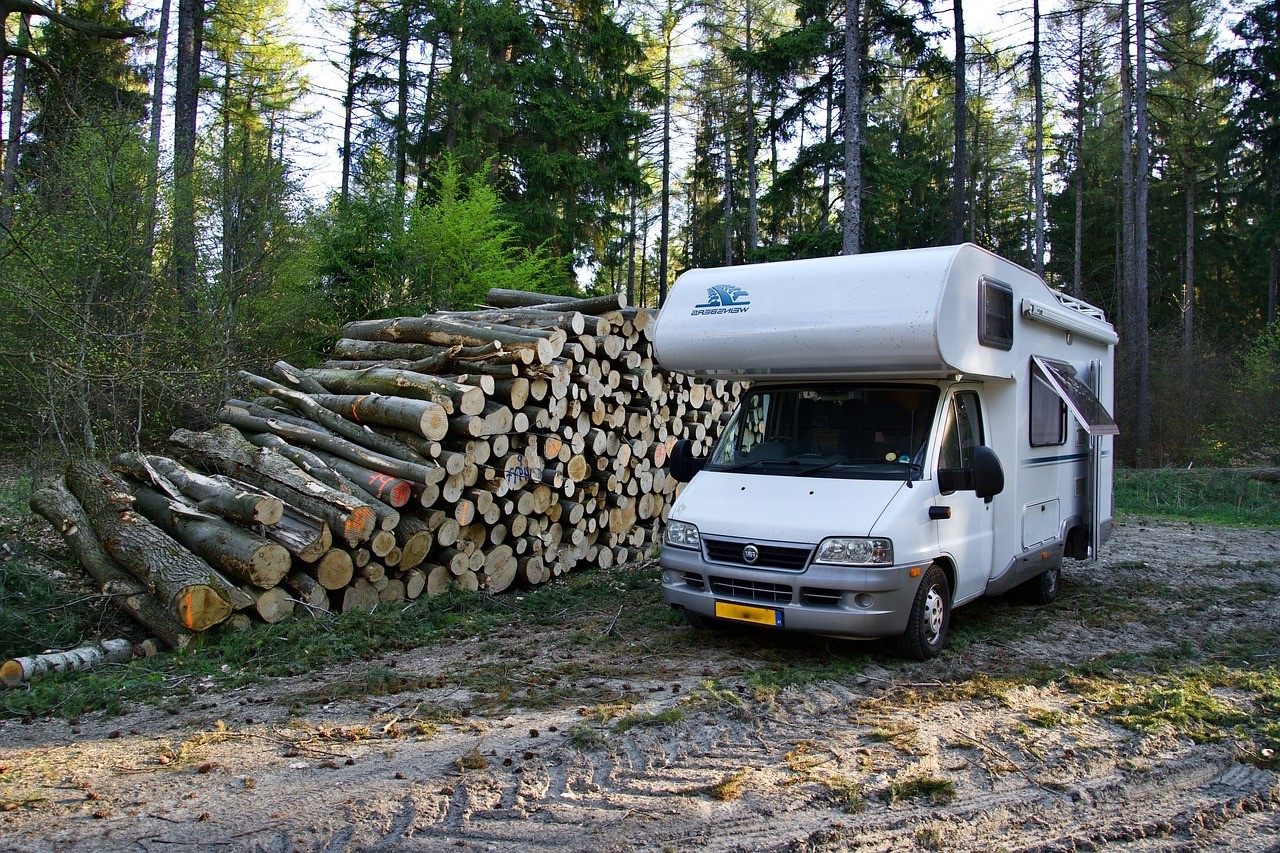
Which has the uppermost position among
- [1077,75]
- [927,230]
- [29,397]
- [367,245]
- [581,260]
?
[1077,75]

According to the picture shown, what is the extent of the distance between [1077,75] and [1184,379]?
14759 millimetres

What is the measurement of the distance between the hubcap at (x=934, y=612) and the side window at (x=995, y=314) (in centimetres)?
198

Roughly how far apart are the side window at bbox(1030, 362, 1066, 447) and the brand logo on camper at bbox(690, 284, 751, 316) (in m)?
2.77

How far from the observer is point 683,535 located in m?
6.36

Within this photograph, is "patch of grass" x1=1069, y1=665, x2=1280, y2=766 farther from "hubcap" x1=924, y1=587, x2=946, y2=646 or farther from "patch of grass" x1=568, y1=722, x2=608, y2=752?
"patch of grass" x1=568, y1=722, x2=608, y2=752

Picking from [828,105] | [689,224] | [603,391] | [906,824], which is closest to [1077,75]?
[828,105]

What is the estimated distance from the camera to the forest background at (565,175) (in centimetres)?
1142

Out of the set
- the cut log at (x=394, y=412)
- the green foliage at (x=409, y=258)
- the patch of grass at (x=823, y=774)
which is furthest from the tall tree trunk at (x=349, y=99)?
the patch of grass at (x=823, y=774)

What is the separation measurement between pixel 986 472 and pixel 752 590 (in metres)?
1.90

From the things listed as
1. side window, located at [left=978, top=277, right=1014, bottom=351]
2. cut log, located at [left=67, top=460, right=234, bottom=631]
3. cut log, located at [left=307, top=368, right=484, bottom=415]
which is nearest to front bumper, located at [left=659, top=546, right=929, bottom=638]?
side window, located at [left=978, top=277, right=1014, bottom=351]

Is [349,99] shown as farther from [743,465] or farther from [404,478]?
[743,465]

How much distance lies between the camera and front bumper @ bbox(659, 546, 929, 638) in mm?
5660

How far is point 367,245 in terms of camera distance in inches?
635

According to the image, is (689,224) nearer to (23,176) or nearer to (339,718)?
(23,176)
